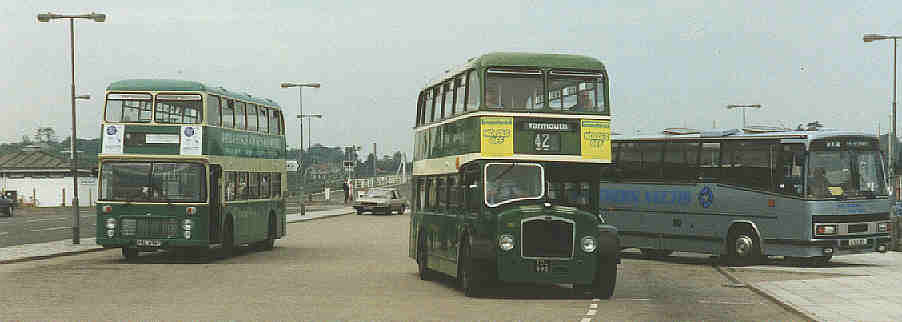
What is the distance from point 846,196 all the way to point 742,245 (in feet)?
8.28

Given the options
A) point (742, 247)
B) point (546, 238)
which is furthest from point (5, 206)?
point (546, 238)

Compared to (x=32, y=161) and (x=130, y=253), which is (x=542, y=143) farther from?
(x=32, y=161)

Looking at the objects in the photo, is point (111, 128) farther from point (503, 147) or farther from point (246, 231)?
point (503, 147)

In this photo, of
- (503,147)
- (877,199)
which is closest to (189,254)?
(503,147)

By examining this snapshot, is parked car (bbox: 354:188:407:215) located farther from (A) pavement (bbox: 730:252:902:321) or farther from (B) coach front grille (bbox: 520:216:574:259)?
(B) coach front grille (bbox: 520:216:574:259)

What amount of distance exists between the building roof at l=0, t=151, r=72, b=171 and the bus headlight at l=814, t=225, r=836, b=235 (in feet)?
287

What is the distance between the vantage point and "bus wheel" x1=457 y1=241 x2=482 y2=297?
17266 millimetres

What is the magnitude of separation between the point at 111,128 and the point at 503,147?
1110 cm

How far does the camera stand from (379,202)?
65.6m

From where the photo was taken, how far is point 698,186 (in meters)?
27.2

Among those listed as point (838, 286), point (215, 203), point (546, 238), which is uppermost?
point (215, 203)

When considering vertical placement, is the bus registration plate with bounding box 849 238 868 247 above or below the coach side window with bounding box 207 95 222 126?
below

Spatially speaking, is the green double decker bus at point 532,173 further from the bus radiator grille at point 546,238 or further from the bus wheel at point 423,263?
the bus wheel at point 423,263

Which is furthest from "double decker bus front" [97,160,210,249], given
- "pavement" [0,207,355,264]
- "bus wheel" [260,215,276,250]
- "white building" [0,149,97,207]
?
"white building" [0,149,97,207]
